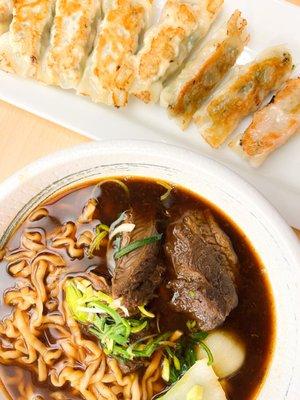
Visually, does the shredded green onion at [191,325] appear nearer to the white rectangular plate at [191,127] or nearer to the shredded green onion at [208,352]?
the shredded green onion at [208,352]

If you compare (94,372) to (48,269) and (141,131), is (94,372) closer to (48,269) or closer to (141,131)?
(48,269)

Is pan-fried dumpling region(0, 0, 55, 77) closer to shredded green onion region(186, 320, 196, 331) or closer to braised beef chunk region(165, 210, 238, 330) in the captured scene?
braised beef chunk region(165, 210, 238, 330)

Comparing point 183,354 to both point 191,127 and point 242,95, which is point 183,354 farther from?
point 242,95

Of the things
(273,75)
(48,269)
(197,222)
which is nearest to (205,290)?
(197,222)

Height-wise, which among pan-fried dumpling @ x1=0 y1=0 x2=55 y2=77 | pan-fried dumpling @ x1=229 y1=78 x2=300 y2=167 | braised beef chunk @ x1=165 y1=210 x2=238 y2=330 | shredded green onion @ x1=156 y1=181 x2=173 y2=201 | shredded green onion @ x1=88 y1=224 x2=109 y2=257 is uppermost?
pan-fried dumpling @ x1=229 y1=78 x2=300 y2=167

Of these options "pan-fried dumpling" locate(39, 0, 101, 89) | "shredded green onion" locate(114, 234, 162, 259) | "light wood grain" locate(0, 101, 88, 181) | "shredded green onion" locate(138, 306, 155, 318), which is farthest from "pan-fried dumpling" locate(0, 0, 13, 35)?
"shredded green onion" locate(138, 306, 155, 318)

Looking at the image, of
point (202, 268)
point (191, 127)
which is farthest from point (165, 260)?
point (191, 127)

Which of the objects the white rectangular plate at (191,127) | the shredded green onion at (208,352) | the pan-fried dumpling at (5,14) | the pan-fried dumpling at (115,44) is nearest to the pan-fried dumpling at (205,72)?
the white rectangular plate at (191,127)
